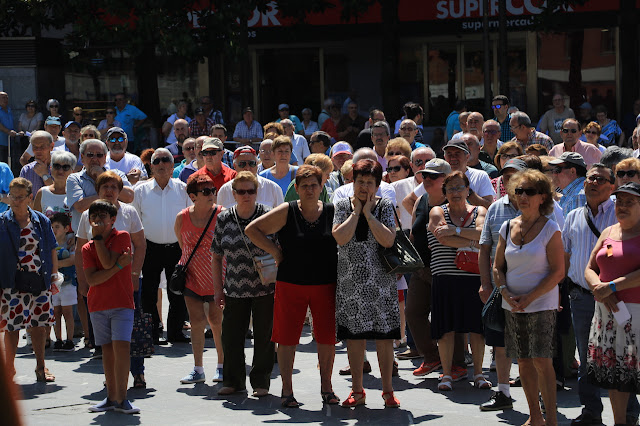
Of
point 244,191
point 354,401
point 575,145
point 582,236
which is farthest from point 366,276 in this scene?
point 575,145

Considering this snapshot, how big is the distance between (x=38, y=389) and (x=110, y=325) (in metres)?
1.33

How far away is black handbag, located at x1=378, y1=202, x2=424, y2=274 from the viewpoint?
271 inches

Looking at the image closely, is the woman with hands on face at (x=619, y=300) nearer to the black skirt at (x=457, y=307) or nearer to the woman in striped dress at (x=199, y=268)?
the black skirt at (x=457, y=307)

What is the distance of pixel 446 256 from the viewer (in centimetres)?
770

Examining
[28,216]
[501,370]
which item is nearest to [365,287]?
[501,370]

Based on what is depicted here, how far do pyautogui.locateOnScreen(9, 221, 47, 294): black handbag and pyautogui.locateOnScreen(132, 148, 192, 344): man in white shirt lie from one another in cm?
163

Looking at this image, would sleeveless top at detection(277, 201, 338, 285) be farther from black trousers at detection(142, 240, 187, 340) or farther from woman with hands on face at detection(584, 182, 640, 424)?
black trousers at detection(142, 240, 187, 340)

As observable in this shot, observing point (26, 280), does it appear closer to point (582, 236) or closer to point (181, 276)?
point (181, 276)

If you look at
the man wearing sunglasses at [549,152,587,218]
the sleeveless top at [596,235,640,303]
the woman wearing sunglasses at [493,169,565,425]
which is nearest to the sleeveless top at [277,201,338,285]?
the woman wearing sunglasses at [493,169,565,425]

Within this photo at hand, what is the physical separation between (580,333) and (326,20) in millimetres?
19376

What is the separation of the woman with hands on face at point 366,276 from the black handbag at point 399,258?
0.18 ft

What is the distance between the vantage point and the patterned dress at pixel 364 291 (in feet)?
22.7

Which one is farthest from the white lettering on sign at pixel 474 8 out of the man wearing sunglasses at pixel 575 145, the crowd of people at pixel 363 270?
the crowd of people at pixel 363 270

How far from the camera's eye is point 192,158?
12.1 metres
